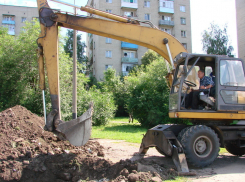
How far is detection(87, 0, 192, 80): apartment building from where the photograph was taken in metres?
37.9

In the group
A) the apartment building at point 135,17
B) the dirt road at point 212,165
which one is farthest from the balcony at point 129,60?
the dirt road at point 212,165

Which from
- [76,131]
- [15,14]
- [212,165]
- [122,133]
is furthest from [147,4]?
[76,131]

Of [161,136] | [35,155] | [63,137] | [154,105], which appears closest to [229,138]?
[161,136]

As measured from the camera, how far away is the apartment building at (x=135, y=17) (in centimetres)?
3788

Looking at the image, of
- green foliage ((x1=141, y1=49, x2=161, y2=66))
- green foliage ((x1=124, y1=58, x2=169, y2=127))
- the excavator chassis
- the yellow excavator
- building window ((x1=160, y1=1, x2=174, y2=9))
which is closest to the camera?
the excavator chassis

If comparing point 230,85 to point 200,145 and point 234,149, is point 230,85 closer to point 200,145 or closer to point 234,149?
point 200,145

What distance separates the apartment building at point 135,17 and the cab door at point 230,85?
32.4 m

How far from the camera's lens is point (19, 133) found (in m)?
7.81

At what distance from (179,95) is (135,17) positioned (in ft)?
112

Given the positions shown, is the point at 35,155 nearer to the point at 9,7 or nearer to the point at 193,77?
the point at 193,77

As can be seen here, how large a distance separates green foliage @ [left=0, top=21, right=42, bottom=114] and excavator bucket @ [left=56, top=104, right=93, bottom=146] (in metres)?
12.2

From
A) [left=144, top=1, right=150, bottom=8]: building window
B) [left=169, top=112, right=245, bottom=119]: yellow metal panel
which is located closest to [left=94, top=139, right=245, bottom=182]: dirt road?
[left=169, top=112, right=245, bottom=119]: yellow metal panel

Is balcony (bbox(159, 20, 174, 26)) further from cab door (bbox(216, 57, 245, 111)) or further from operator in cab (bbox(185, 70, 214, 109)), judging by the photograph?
operator in cab (bbox(185, 70, 214, 109))

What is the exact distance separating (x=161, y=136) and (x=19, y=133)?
477 centimetres
